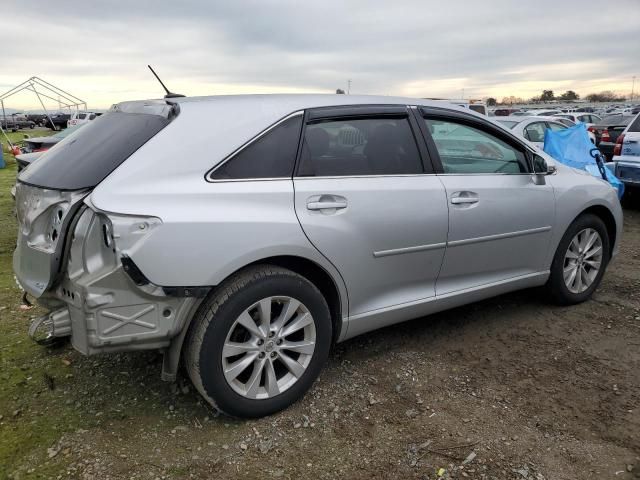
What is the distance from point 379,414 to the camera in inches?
112

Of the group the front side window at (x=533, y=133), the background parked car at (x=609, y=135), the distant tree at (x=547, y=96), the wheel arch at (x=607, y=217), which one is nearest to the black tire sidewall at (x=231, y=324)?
the wheel arch at (x=607, y=217)

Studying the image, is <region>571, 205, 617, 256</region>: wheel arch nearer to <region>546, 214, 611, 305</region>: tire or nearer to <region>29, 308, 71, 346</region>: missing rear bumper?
<region>546, 214, 611, 305</region>: tire

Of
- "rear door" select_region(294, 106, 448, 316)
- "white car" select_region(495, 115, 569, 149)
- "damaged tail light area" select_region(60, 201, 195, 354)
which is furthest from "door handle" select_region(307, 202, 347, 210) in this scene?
"white car" select_region(495, 115, 569, 149)

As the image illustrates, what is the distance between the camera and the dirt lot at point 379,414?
8.09ft

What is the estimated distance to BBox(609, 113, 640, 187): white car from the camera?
7.62 m

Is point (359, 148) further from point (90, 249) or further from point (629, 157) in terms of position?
point (629, 157)

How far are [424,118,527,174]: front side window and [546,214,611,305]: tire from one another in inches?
29.0

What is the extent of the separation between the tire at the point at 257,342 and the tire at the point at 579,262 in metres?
2.15

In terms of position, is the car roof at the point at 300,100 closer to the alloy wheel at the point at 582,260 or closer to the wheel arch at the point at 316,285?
the wheel arch at the point at 316,285

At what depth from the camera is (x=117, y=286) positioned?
2.36m

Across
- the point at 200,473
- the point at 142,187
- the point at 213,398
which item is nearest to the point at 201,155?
the point at 142,187

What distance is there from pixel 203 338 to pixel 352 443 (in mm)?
889

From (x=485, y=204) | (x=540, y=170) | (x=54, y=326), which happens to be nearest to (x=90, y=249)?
(x=54, y=326)

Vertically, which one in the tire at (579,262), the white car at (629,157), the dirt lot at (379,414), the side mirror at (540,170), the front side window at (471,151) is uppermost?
the front side window at (471,151)
